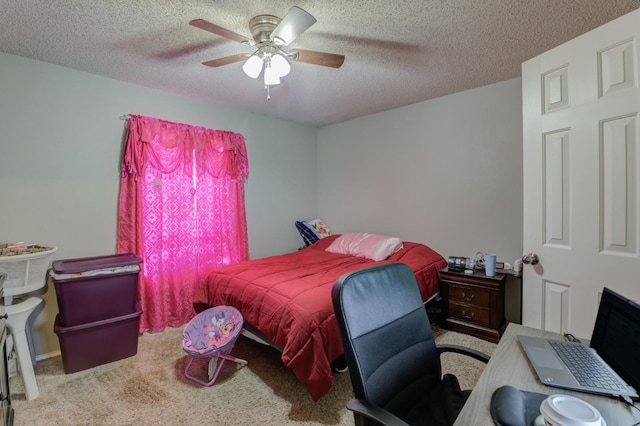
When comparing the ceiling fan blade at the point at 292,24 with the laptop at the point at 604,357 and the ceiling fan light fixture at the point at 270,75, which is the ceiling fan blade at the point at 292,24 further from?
the laptop at the point at 604,357

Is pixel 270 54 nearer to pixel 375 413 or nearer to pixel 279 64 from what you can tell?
pixel 279 64

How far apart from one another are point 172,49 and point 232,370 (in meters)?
2.39

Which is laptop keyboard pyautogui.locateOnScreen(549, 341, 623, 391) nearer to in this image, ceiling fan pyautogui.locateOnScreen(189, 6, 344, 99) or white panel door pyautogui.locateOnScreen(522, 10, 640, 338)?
white panel door pyautogui.locateOnScreen(522, 10, 640, 338)

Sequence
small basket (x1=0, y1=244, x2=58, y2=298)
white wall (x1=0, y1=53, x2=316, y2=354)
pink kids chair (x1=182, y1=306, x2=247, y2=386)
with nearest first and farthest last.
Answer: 1. small basket (x1=0, y1=244, x2=58, y2=298)
2. pink kids chair (x1=182, y1=306, x2=247, y2=386)
3. white wall (x1=0, y1=53, x2=316, y2=354)

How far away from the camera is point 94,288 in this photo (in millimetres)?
2217

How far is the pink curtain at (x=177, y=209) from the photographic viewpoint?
2717 millimetres

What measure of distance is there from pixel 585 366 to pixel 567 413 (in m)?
0.39

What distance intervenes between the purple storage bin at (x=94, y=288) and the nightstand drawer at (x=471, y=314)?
2782 millimetres

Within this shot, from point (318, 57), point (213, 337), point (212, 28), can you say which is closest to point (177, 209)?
point (213, 337)

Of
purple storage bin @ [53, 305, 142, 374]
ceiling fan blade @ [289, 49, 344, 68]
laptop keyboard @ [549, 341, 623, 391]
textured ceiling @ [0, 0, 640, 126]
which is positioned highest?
textured ceiling @ [0, 0, 640, 126]

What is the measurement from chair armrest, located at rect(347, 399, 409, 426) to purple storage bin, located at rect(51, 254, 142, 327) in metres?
2.15

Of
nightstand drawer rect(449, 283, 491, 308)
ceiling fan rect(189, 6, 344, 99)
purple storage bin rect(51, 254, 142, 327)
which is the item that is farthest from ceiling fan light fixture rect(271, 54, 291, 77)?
nightstand drawer rect(449, 283, 491, 308)

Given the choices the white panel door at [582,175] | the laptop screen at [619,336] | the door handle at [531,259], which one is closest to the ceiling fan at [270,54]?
the white panel door at [582,175]

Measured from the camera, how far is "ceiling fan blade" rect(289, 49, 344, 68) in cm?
180
